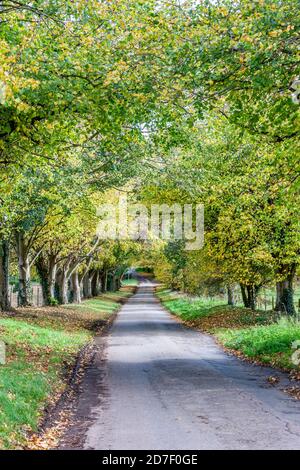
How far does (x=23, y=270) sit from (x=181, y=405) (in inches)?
880

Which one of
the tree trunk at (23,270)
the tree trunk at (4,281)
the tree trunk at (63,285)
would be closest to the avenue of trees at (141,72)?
the tree trunk at (4,281)

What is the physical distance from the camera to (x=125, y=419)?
9.51m

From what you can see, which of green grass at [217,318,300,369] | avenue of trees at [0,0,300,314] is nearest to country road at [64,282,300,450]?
green grass at [217,318,300,369]

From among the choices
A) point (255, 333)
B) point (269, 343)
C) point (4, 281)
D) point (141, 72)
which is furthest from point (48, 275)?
point (141, 72)

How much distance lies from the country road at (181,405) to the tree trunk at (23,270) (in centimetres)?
1400

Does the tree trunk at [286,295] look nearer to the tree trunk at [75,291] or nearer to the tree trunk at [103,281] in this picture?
the tree trunk at [75,291]

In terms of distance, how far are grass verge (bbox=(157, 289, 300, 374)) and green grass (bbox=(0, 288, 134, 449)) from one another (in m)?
5.64

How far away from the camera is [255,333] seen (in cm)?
2047

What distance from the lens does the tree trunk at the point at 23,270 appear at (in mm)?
30656

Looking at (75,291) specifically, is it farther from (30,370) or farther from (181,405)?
(181,405)

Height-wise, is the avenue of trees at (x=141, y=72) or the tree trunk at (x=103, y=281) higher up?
the avenue of trees at (x=141, y=72)

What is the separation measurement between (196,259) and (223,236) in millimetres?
8545

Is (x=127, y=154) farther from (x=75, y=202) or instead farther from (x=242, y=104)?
(x=242, y=104)
